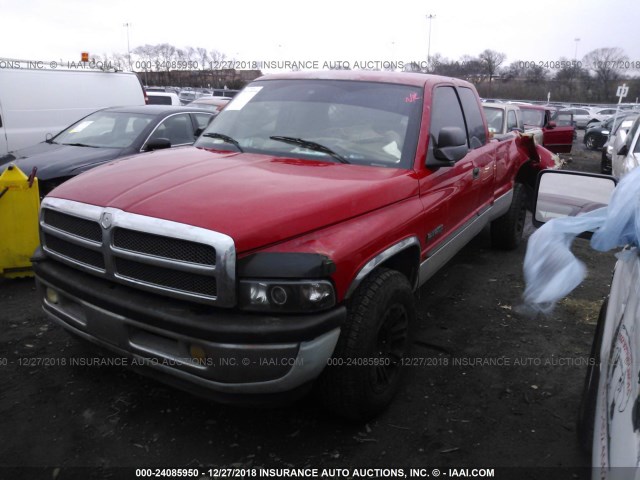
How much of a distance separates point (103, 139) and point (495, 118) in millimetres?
7091

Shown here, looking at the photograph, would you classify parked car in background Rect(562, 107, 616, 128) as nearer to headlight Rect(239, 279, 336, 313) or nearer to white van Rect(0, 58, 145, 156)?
white van Rect(0, 58, 145, 156)

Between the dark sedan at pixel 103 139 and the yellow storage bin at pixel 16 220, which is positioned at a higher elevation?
the dark sedan at pixel 103 139

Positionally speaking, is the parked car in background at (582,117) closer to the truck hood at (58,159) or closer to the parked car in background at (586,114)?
the parked car in background at (586,114)

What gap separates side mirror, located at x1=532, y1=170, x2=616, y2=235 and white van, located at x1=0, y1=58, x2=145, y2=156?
8427mm

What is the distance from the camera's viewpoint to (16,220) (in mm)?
4953

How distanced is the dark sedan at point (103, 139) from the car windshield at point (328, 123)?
8.69 ft

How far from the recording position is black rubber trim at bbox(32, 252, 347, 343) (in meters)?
2.25

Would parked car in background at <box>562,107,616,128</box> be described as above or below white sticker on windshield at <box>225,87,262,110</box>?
above

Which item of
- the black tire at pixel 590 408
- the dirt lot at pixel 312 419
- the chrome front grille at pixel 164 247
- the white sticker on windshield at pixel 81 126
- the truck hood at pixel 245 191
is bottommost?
the dirt lot at pixel 312 419

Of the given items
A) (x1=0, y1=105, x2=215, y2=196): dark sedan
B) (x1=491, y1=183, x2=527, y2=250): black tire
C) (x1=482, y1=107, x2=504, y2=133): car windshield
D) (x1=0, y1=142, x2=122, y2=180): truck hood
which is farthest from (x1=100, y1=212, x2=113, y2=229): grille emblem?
(x1=482, y1=107, x2=504, y2=133): car windshield

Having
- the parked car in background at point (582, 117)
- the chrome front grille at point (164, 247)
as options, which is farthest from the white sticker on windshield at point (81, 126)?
the parked car in background at point (582, 117)

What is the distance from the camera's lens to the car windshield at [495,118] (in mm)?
9734

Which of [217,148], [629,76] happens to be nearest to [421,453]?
[217,148]

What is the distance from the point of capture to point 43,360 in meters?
3.57
